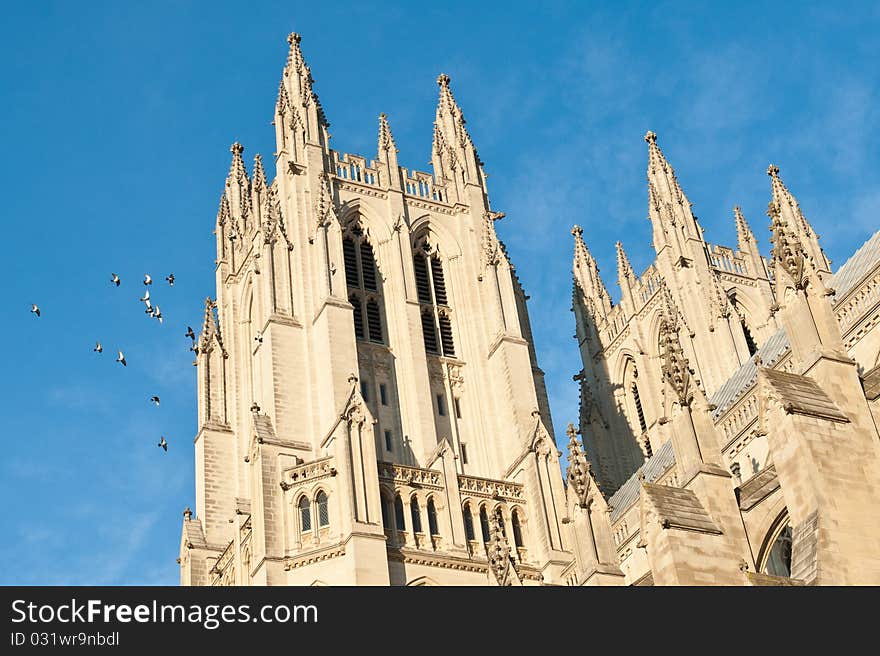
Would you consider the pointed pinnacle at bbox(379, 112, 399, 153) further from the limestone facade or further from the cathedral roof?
the cathedral roof

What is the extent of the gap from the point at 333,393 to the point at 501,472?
6833mm

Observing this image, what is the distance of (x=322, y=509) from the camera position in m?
43.1

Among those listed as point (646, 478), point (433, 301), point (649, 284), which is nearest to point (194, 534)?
point (433, 301)

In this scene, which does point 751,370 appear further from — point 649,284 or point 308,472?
point 649,284

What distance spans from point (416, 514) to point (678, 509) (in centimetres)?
1690

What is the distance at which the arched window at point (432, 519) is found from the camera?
44.5 m

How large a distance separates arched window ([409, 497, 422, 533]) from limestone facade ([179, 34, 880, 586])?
52mm

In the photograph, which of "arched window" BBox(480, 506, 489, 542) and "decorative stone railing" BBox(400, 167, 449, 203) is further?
"decorative stone railing" BBox(400, 167, 449, 203)

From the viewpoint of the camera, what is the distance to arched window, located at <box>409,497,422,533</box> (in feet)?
145


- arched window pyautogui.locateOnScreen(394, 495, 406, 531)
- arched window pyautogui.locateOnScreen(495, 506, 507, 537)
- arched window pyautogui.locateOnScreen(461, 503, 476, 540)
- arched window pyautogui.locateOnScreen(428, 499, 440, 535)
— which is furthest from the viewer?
arched window pyautogui.locateOnScreen(495, 506, 507, 537)

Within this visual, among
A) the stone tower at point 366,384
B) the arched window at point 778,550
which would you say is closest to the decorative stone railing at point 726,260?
the stone tower at point 366,384

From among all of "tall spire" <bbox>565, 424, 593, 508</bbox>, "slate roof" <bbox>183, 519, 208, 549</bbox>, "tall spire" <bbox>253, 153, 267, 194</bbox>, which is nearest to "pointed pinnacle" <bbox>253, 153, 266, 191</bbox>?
"tall spire" <bbox>253, 153, 267, 194</bbox>

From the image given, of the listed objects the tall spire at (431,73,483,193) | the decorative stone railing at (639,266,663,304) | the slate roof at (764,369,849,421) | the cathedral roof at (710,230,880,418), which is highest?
the tall spire at (431,73,483,193)

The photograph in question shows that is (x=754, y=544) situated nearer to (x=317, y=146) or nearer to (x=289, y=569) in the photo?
(x=289, y=569)
